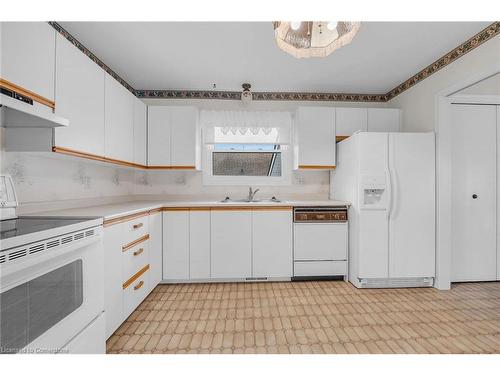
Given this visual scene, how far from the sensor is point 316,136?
3166 millimetres

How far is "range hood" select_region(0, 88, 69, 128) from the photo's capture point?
4.10 feet

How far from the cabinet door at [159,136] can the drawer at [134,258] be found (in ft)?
3.72

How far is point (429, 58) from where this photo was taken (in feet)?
8.39

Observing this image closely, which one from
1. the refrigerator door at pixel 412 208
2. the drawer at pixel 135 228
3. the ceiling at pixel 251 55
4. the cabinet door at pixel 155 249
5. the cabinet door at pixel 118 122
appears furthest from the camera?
the refrigerator door at pixel 412 208

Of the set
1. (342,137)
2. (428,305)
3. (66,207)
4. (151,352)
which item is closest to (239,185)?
(342,137)

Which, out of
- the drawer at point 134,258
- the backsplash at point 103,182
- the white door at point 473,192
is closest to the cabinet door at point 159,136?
the backsplash at point 103,182

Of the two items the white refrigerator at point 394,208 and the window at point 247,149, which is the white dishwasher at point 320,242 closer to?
the white refrigerator at point 394,208

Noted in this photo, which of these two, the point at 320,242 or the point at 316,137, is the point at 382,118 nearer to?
the point at 316,137

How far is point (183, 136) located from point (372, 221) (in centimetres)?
244

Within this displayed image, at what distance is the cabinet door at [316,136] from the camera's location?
315 cm

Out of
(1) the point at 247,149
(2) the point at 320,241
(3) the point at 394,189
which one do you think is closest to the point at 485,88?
(3) the point at 394,189

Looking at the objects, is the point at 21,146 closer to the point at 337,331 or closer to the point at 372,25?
the point at 337,331

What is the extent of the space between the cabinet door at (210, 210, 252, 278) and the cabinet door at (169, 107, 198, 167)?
2.75 ft

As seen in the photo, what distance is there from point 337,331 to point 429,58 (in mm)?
2815
